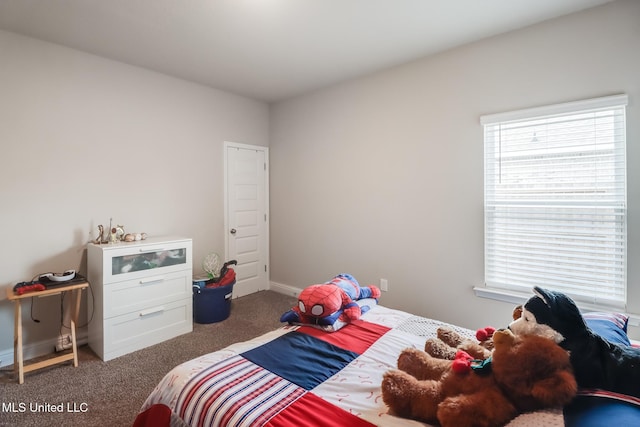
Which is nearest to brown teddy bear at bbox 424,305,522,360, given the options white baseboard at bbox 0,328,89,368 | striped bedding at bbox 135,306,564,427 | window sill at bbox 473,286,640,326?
striped bedding at bbox 135,306,564,427

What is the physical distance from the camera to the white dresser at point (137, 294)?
8.34 feet

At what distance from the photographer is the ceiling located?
215 cm

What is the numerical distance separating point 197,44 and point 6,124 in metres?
1.69

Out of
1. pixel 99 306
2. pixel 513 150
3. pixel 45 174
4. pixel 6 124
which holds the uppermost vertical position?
pixel 6 124

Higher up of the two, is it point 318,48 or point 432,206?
point 318,48

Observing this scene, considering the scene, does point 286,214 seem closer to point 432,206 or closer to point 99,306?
point 432,206

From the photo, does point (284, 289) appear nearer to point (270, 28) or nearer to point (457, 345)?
point (457, 345)

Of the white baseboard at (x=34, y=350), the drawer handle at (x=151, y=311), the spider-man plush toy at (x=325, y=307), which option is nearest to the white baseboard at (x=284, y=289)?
the drawer handle at (x=151, y=311)

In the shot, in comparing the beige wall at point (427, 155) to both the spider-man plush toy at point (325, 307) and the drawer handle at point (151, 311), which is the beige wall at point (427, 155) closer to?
the spider-man plush toy at point (325, 307)

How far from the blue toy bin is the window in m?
2.68

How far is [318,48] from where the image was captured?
9.11 feet

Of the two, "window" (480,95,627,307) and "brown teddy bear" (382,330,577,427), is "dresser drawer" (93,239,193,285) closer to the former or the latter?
"brown teddy bear" (382,330,577,427)

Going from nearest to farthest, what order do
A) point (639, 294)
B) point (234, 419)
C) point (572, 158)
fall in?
point (234, 419), point (639, 294), point (572, 158)

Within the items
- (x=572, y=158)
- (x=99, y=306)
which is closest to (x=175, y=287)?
(x=99, y=306)
